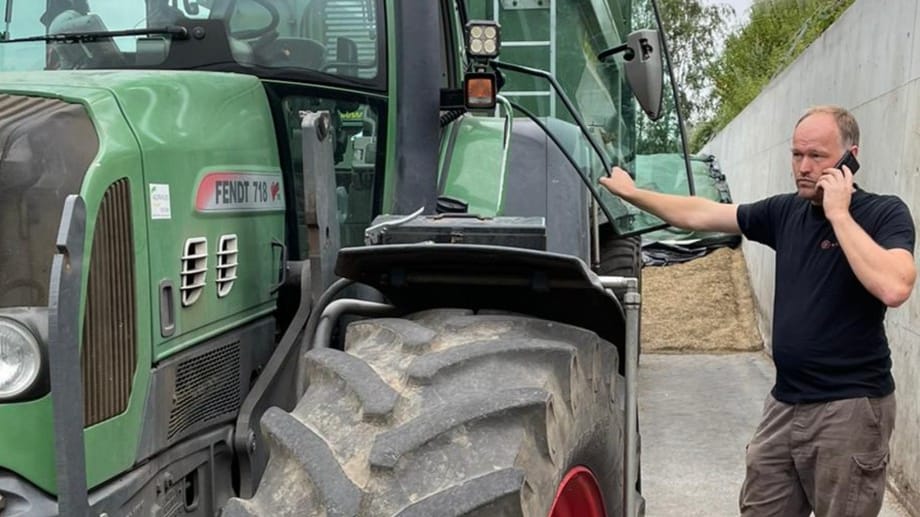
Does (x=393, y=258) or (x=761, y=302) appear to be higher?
(x=393, y=258)

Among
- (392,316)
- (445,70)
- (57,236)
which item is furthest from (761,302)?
(57,236)

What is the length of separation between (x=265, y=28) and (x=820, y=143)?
172cm

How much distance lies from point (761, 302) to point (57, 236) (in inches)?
370

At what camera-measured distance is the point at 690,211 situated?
377 centimetres

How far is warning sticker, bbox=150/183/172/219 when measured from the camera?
2271 millimetres

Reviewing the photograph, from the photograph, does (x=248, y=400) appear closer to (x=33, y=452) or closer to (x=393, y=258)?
(x=393, y=258)

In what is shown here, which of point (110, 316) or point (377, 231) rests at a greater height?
point (377, 231)

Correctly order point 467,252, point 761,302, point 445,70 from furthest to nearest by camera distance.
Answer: point 761,302 → point 445,70 → point 467,252

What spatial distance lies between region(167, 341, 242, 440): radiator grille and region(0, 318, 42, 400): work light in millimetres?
436

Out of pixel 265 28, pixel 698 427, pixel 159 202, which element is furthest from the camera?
pixel 698 427

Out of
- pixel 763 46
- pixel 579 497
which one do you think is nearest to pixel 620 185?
pixel 579 497

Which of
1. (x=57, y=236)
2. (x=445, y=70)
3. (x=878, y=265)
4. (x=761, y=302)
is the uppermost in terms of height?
(x=445, y=70)

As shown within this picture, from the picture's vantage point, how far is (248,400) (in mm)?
2645

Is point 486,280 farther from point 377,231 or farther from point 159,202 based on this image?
point 159,202
